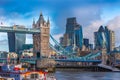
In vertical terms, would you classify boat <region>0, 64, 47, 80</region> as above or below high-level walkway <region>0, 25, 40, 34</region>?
below

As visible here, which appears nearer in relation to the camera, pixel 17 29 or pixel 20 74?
pixel 20 74

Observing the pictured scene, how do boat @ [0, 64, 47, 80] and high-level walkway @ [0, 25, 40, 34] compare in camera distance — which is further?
high-level walkway @ [0, 25, 40, 34]

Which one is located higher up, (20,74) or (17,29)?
(17,29)

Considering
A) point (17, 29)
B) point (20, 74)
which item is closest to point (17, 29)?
point (17, 29)

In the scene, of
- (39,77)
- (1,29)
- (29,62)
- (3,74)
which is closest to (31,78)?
(39,77)

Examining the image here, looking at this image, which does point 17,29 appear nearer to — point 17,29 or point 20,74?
point 17,29

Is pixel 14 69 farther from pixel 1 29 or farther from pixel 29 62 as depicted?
pixel 1 29

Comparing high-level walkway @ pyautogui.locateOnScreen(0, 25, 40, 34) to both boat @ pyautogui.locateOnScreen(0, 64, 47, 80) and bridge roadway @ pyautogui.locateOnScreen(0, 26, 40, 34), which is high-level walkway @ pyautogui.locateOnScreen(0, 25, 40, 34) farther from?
boat @ pyautogui.locateOnScreen(0, 64, 47, 80)

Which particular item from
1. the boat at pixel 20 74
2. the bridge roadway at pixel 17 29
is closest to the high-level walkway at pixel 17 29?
the bridge roadway at pixel 17 29

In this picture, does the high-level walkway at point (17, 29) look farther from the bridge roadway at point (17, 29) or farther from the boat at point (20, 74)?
the boat at point (20, 74)

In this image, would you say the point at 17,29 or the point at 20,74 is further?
the point at 17,29

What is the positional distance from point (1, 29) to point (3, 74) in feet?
414

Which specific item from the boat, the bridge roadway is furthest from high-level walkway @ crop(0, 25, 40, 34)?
the boat

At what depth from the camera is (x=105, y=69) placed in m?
165
